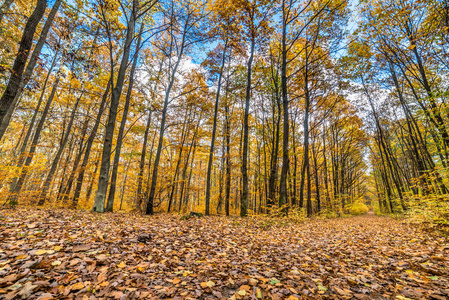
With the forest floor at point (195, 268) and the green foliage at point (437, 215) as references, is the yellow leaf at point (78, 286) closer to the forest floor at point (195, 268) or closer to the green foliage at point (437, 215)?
the forest floor at point (195, 268)

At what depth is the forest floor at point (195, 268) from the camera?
1.92m

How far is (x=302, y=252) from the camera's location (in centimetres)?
364

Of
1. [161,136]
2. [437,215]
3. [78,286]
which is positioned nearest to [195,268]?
[78,286]

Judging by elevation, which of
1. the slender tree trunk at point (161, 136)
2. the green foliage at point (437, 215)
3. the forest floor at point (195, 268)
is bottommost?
the forest floor at point (195, 268)

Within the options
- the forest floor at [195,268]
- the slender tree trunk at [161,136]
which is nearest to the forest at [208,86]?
the slender tree trunk at [161,136]

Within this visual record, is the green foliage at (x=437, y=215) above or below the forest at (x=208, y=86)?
below

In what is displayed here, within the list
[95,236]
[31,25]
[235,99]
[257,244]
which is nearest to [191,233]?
[257,244]

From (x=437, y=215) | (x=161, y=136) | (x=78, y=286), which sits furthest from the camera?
(x=161, y=136)

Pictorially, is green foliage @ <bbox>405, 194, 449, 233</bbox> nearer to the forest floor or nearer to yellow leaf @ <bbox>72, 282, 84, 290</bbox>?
the forest floor

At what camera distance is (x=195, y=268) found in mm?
2664

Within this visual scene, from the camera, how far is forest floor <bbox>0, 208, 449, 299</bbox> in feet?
6.31

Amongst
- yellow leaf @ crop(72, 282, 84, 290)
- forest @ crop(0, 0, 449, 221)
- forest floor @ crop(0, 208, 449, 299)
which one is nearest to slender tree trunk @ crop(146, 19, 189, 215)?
forest @ crop(0, 0, 449, 221)

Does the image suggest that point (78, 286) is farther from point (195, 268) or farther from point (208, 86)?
point (208, 86)

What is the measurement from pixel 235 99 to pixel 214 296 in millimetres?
13422
